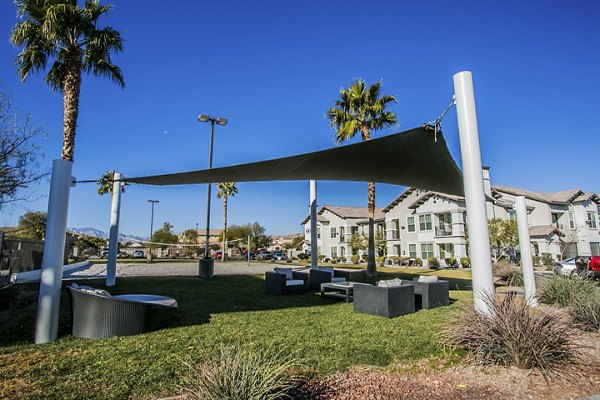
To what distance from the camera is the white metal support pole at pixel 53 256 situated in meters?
3.98

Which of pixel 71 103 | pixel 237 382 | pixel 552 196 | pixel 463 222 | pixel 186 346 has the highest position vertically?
pixel 552 196

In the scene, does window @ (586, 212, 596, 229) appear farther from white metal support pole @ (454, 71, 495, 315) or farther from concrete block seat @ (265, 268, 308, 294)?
white metal support pole @ (454, 71, 495, 315)

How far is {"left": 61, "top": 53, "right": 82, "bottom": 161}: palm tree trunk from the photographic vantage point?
8.60 m

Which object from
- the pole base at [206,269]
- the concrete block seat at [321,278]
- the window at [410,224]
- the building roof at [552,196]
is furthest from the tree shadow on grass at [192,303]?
the building roof at [552,196]

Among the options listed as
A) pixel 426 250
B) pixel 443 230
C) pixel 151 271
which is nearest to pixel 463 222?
pixel 443 230

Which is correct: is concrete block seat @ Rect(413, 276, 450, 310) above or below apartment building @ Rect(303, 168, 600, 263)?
below

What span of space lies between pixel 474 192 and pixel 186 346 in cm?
399

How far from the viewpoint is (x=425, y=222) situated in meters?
27.9

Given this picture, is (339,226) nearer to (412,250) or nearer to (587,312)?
(412,250)

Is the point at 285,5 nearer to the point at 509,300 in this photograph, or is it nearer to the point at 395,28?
the point at 395,28

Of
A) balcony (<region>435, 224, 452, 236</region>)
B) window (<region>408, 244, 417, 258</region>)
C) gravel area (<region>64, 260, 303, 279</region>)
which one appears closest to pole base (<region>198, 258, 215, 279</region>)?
gravel area (<region>64, 260, 303, 279</region>)

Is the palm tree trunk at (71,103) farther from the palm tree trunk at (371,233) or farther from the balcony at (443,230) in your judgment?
the balcony at (443,230)

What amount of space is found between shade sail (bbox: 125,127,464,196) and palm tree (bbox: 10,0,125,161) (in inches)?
215

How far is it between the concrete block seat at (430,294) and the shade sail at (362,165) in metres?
2.39
